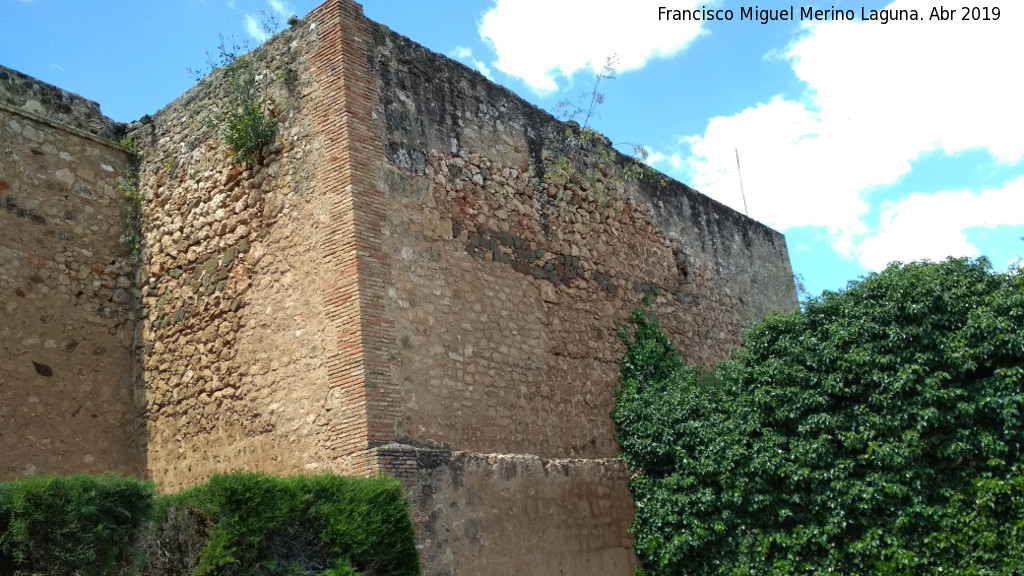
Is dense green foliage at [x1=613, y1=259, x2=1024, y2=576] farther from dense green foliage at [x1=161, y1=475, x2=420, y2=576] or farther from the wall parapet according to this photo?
the wall parapet

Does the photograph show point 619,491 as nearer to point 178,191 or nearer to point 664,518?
point 664,518

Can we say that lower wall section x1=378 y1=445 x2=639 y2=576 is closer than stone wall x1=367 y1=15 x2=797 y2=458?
Yes

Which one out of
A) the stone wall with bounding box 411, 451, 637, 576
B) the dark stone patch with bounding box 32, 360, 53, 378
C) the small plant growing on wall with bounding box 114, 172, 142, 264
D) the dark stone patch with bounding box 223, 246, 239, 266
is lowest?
the stone wall with bounding box 411, 451, 637, 576

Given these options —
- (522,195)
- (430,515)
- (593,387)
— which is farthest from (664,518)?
(522,195)

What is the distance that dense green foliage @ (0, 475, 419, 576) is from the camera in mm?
5094

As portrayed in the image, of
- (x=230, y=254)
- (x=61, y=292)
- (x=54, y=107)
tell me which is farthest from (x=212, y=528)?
(x=54, y=107)

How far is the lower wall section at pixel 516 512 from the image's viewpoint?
7.09 meters

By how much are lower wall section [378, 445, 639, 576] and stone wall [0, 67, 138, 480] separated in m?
3.34

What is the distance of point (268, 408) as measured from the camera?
25.7 feet

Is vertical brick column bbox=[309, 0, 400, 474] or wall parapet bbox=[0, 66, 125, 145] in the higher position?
wall parapet bbox=[0, 66, 125, 145]

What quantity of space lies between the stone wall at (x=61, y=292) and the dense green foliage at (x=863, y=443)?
5137 millimetres

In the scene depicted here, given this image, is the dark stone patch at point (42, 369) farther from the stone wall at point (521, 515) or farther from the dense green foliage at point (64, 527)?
the stone wall at point (521, 515)

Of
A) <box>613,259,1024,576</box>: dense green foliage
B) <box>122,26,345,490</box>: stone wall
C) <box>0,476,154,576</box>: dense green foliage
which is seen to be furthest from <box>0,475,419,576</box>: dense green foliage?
Result: <box>613,259,1024,576</box>: dense green foliage

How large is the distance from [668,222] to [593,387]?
9.68ft
